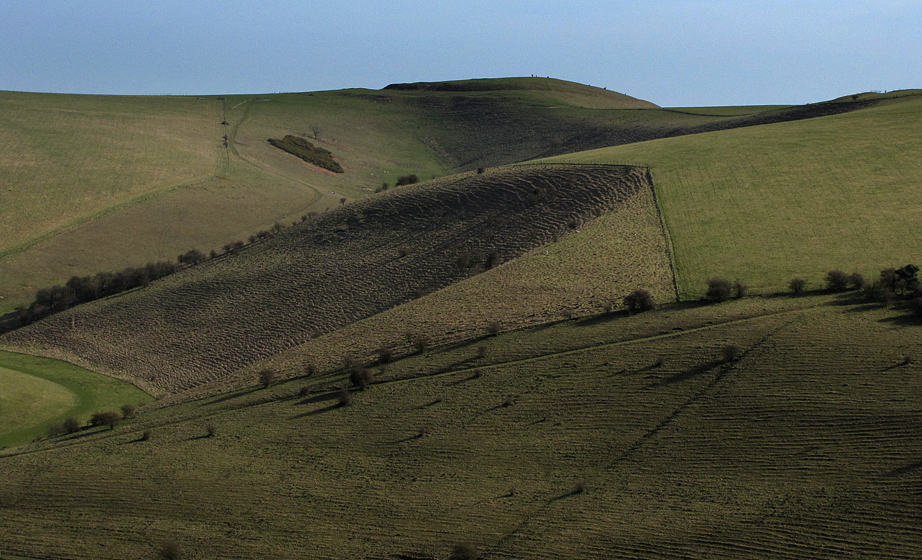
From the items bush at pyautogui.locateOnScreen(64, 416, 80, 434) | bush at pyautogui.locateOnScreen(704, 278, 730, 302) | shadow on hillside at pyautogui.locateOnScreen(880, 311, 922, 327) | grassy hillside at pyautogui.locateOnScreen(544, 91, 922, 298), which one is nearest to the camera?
shadow on hillside at pyautogui.locateOnScreen(880, 311, 922, 327)

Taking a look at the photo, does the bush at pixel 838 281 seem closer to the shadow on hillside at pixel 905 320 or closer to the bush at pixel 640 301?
the shadow on hillside at pixel 905 320

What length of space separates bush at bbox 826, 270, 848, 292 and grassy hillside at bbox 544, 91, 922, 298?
1.12 metres

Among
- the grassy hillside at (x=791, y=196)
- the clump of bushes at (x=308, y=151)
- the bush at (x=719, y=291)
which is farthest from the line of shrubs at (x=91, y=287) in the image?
the bush at (x=719, y=291)

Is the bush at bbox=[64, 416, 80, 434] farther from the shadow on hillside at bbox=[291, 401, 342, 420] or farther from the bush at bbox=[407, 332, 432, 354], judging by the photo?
the bush at bbox=[407, 332, 432, 354]

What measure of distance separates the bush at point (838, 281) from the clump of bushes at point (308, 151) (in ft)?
256

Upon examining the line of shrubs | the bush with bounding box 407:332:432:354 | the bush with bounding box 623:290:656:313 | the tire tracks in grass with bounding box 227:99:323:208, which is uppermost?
the tire tracks in grass with bounding box 227:99:323:208

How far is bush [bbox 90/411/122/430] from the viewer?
116ft

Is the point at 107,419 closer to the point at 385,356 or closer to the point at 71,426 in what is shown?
the point at 71,426

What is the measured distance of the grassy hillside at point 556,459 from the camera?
21297 mm

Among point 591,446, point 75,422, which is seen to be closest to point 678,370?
point 591,446

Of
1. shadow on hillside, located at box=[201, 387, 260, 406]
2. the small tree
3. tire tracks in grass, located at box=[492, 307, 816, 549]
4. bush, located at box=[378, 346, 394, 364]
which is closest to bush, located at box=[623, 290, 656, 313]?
tire tracks in grass, located at box=[492, 307, 816, 549]

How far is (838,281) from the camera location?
116ft

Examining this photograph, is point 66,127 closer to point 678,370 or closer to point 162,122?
point 162,122

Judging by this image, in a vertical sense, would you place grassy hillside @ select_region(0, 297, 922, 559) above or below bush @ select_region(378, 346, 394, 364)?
below
